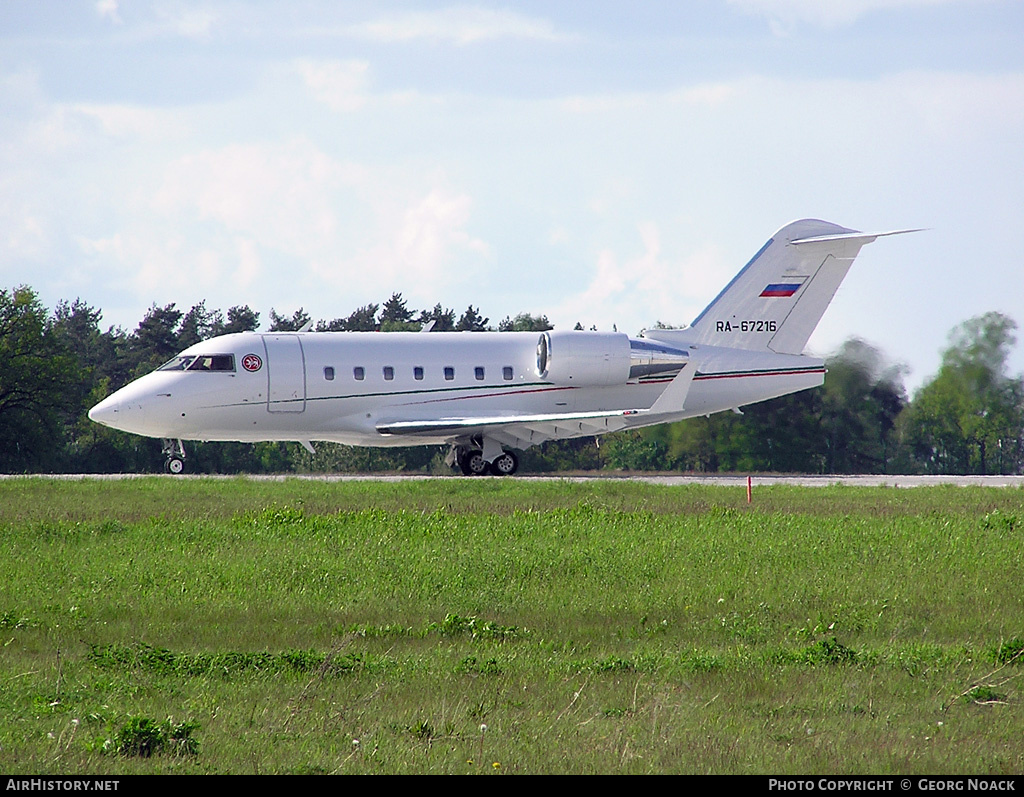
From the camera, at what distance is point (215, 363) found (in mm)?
29156

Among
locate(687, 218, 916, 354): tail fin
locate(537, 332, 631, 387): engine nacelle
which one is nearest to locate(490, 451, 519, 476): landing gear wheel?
locate(537, 332, 631, 387): engine nacelle

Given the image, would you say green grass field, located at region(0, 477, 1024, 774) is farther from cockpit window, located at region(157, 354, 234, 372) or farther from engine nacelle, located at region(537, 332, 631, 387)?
engine nacelle, located at region(537, 332, 631, 387)

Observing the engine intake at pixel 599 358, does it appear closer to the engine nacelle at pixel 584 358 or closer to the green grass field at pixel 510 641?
the engine nacelle at pixel 584 358

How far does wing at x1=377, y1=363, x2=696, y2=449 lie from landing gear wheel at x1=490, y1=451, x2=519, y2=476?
0.92 m

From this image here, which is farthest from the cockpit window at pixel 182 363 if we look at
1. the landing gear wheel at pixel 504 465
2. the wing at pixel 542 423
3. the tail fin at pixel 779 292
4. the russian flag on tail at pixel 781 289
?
the russian flag on tail at pixel 781 289

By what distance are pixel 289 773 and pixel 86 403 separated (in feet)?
143

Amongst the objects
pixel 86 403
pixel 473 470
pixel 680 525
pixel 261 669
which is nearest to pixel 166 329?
pixel 86 403

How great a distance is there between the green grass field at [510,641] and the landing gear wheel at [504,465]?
34.9 ft

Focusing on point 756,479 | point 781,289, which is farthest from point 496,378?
point 781,289

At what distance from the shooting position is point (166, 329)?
68.5 meters

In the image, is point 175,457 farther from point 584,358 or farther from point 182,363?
point 584,358

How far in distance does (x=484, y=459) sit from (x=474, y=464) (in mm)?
312

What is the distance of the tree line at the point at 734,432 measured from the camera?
37.2m

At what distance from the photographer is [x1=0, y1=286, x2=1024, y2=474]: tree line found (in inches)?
1465
